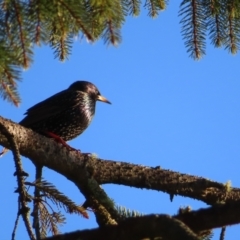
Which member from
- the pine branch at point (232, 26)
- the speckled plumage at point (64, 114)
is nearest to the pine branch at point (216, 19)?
the pine branch at point (232, 26)

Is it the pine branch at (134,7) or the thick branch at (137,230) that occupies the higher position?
the pine branch at (134,7)

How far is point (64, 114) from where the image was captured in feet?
17.9

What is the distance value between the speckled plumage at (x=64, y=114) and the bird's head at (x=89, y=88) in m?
0.05

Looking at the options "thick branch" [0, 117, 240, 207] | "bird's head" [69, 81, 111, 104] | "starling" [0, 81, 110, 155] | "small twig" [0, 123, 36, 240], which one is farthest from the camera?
"bird's head" [69, 81, 111, 104]

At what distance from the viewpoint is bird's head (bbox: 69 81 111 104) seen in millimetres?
6138

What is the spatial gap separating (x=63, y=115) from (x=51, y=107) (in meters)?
0.13

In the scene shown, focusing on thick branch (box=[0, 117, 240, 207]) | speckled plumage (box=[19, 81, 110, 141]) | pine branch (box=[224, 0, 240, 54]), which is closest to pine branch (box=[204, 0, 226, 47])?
pine branch (box=[224, 0, 240, 54])

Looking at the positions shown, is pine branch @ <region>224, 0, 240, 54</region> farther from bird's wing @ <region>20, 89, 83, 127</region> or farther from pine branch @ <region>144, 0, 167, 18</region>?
bird's wing @ <region>20, 89, 83, 127</region>

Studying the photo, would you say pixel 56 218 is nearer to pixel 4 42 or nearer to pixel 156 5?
pixel 4 42

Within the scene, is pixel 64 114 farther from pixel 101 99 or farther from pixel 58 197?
pixel 58 197

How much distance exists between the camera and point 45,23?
2.73 metres

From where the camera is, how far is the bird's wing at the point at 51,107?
523cm

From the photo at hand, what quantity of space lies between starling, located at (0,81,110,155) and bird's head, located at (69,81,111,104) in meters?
0.06

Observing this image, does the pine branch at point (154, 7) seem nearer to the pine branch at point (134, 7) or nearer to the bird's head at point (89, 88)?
the pine branch at point (134, 7)
